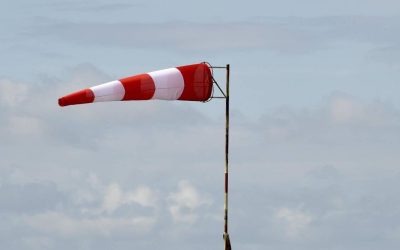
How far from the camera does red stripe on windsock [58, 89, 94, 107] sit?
155 ft

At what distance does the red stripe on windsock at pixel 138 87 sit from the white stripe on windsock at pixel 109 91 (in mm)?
204

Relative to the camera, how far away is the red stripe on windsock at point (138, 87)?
4844 cm

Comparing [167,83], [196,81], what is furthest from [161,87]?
[196,81]

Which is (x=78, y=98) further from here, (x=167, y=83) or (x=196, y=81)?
(x=196, y=81)

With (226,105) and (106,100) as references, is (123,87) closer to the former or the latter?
(106,100)

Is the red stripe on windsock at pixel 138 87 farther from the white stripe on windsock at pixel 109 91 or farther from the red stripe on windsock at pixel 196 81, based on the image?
the red stripe on windsock at pixel 196 81

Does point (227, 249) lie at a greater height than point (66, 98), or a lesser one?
lesser

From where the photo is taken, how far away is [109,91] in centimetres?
4806

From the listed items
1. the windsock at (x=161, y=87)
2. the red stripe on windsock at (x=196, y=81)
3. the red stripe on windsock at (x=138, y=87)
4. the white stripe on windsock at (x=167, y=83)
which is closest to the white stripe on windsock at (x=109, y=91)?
the windsock at (x=161, y=87)

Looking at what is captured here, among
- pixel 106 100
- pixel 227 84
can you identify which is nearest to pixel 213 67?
pixel 227 84

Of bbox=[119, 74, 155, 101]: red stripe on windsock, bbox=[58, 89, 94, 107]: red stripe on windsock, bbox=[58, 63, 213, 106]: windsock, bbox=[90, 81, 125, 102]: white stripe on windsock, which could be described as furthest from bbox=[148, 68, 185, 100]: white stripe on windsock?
bbox=[58, 89, 94, 107]: red stripe on windsock

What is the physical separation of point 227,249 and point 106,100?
716cm

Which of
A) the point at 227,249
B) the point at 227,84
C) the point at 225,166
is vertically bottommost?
the point at 227,249

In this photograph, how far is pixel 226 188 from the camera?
48156 mm
